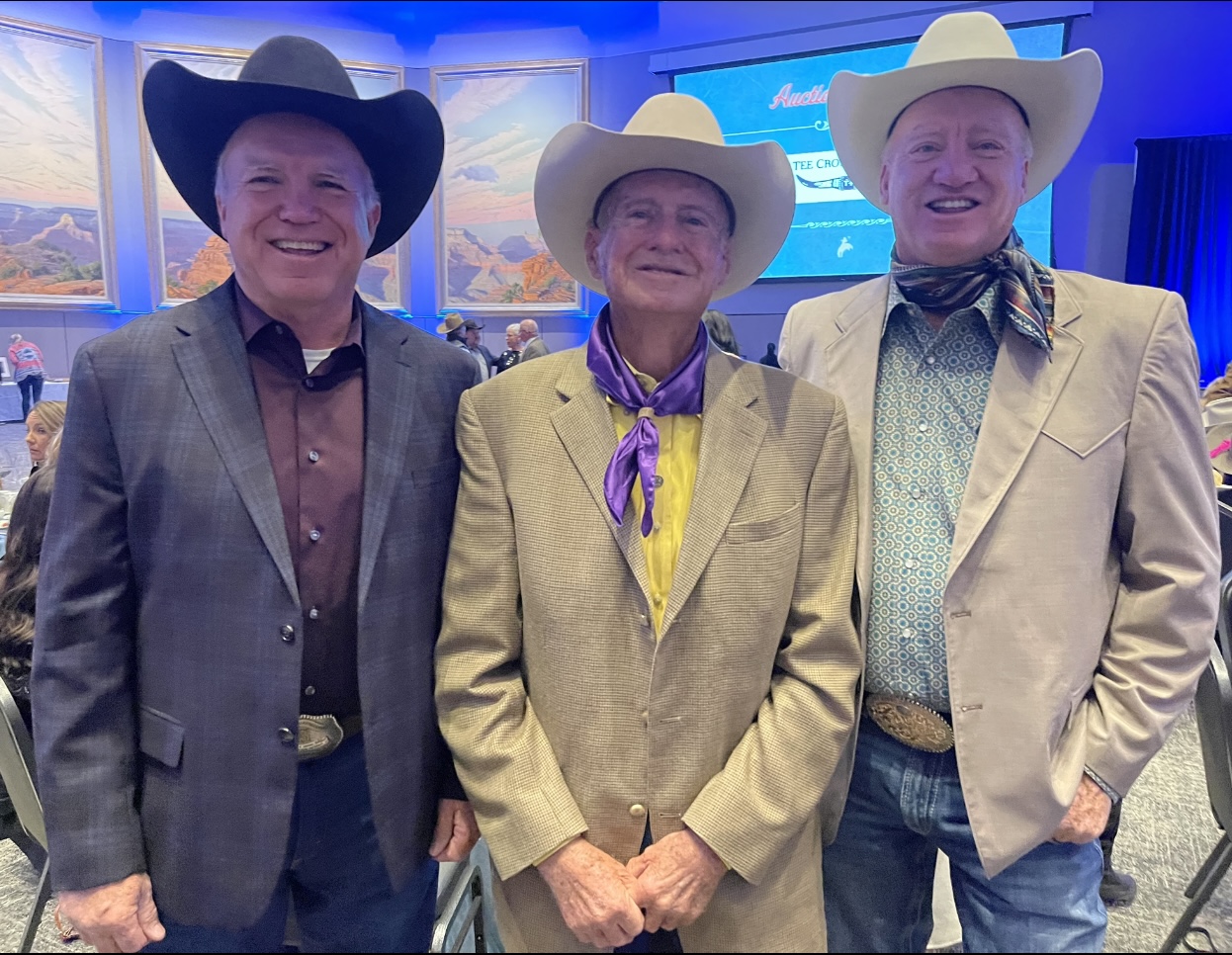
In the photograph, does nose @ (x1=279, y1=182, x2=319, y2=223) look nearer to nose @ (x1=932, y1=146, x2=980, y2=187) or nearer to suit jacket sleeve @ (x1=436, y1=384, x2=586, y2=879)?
suit jacket sleeve @ (x1=436, y1=384, x2=586, y2=879)

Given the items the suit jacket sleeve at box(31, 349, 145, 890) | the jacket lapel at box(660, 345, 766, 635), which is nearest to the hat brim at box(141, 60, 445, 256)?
the suit jacket sleeve at box(31, 349, 145, 890)

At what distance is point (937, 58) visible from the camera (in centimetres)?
142

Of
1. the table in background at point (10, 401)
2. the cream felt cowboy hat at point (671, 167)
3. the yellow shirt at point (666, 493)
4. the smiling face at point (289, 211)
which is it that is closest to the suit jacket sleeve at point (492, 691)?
the yellow shirt at point (666, 493)

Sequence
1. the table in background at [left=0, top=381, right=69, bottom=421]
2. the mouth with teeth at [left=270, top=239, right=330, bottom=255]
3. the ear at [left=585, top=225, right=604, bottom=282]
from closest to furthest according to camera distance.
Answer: the mouth with teeth at [left=270, top=239, right=330, bottom=255]
the ear at [left=585, top=225, right=604, bottom=282]
the table in background at [left=0, top=381, right=69, bottom=421]

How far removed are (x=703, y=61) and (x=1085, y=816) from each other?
9834mm

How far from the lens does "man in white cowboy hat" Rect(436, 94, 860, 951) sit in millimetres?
1261

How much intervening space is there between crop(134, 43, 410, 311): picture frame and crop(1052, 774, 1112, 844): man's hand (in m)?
9.34

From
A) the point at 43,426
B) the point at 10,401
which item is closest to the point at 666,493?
the point at 43,426

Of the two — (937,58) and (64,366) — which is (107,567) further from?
(64,366)

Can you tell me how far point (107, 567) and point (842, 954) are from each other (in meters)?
1.50

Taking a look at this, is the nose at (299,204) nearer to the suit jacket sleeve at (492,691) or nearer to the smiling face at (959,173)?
the suit jacket sleeve at (492,691)

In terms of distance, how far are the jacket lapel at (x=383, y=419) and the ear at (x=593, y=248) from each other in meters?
0.40

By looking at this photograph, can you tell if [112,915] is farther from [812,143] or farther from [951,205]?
[812,143]

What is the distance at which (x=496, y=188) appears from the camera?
11.1m
